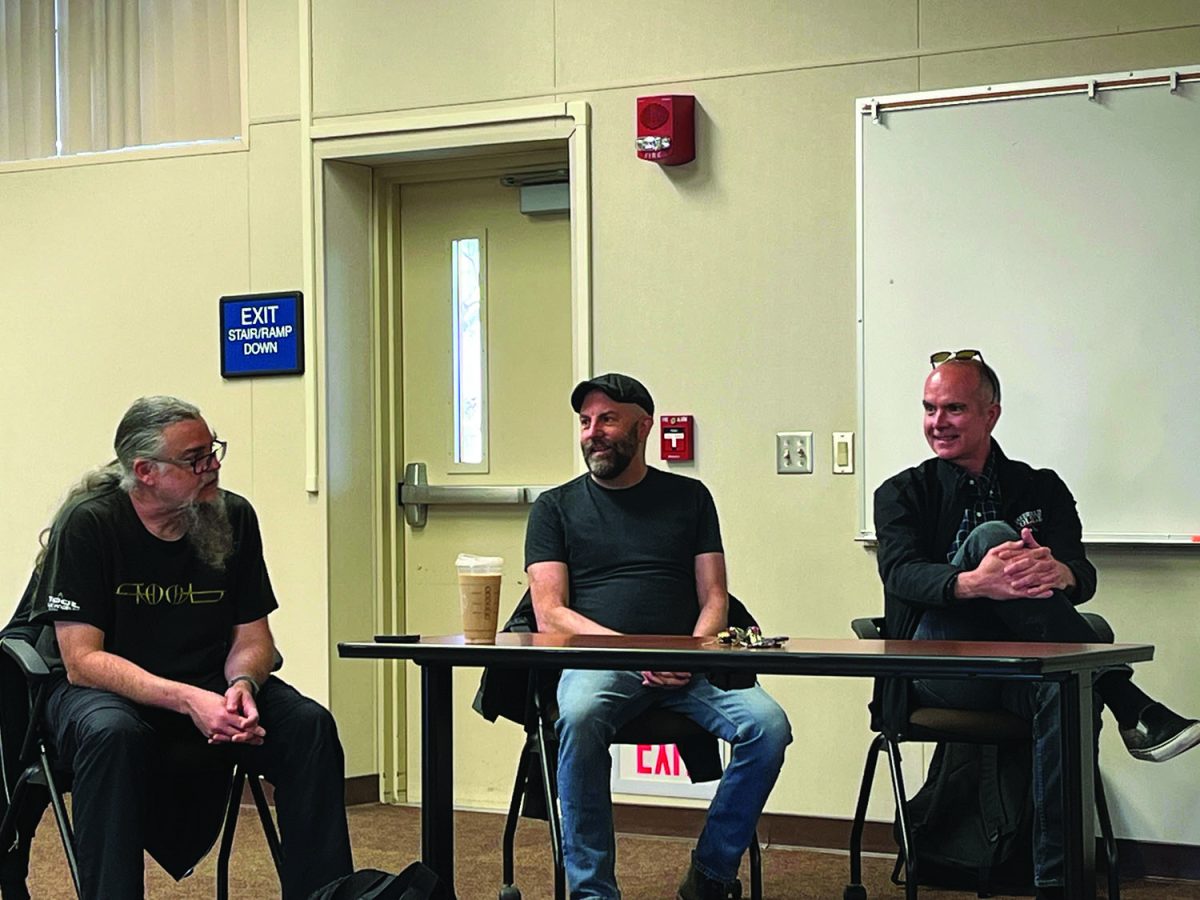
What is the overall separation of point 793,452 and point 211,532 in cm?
173

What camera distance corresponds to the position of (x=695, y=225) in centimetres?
467

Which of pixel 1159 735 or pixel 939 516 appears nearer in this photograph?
pixel 1159 735

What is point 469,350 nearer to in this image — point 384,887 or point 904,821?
point 904,821

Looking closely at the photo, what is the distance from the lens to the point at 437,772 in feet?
11.2

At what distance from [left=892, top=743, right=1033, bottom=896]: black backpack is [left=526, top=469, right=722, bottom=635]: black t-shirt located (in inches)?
28.4

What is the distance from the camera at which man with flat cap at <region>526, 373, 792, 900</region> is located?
11.5 feet

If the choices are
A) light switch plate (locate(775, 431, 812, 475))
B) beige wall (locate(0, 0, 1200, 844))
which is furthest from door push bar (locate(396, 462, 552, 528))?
light switch plate (locate(775, 431, 812, 475))

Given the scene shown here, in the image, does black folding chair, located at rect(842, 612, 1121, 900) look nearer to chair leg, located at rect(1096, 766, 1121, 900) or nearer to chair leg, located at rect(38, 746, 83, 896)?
chair leg, located at rect(1096, 766, 1121, 900)

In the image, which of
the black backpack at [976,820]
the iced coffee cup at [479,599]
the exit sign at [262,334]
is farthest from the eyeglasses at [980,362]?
the exit sign at [262,334]

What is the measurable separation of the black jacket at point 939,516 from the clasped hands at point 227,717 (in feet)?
4.50

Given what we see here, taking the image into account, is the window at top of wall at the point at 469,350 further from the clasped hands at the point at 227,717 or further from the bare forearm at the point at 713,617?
the clasped hands at the point at 227,717

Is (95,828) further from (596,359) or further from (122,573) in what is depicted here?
(596,359)

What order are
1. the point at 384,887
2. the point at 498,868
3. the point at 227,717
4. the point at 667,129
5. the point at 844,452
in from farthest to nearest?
the point at 667,129
the point at 844,452
the point at 498,868
the point at 227,717
the point at 384,887

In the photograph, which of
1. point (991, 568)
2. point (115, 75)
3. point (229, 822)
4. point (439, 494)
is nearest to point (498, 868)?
point (229, 822)
